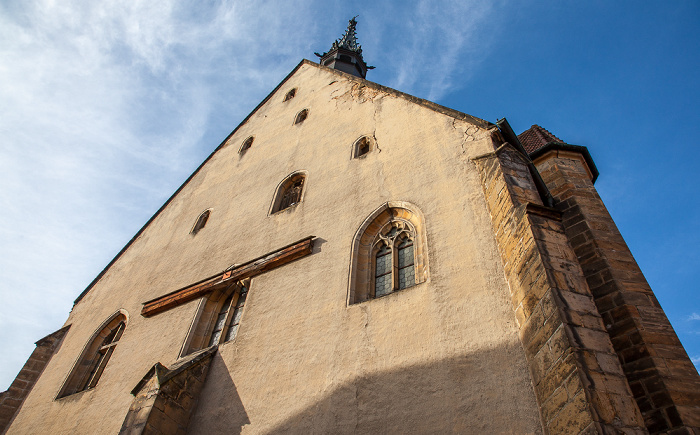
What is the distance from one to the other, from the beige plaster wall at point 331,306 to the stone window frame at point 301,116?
0.22m

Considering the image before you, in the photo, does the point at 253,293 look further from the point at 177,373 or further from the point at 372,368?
the point at 372,368

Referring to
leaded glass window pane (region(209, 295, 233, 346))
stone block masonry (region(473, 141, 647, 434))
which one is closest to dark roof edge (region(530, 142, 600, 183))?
stone block masonry (region(473, 141, 647, 434))

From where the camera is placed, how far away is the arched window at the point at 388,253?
6781 millimetres

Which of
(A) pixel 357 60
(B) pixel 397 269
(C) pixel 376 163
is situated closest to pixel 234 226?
(C) pixel 376 163

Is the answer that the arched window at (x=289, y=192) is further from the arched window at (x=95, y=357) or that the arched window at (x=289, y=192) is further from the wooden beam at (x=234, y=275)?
the arched window at (x=95, y=357)

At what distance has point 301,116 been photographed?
12234mm

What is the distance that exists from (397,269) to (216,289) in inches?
138

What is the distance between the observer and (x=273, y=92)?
47.7 feet

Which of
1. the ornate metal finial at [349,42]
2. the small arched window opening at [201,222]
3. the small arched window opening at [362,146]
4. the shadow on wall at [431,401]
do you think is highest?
the ornate metal finial at [349,42]

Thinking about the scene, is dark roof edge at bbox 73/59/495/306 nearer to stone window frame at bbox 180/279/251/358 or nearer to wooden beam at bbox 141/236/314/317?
wooden beam at bbox 141/236/314/317

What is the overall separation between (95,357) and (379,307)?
6.56 metres

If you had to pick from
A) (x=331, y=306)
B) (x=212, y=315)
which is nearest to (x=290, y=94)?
(x=212, y=315)

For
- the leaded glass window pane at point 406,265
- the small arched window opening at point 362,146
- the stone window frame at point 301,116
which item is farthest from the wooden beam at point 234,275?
the stone window frame at point 301,116

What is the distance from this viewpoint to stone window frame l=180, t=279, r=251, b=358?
7.96m
